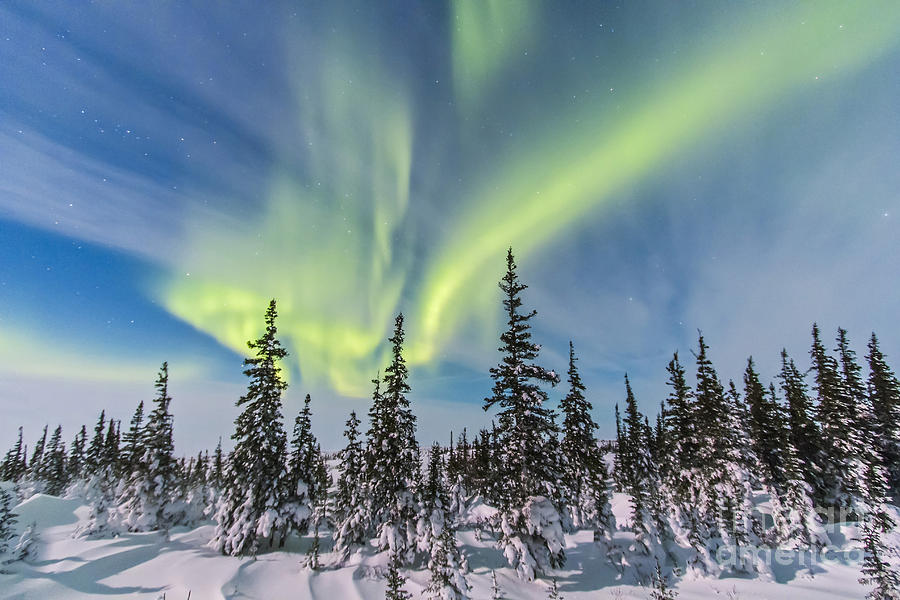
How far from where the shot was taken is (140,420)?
41.2 metres

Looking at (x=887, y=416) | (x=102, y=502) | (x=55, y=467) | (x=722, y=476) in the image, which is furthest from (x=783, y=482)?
(x=55, y=467)

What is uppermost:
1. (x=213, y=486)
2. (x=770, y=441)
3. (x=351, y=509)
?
(x=770, y=441)

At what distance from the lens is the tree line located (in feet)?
65.4

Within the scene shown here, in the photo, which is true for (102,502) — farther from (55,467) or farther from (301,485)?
(55,467)

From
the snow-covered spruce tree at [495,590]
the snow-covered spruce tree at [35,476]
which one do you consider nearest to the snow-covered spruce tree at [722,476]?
the snow-covered spruce tree at [495,590]

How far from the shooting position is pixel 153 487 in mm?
28859

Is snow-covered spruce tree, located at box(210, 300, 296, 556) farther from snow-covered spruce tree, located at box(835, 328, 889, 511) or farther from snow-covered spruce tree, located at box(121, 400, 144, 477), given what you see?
snow-covered spruce tree, located at box(835, 328, 889, 511)

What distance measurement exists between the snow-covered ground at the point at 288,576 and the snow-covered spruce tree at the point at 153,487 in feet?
11.7

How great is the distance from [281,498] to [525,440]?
13708 mm

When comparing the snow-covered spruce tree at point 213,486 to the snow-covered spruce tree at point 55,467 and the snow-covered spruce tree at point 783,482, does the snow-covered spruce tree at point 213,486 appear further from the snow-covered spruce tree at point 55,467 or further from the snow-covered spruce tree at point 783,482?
the snow-covered spruce tree at point 783,482

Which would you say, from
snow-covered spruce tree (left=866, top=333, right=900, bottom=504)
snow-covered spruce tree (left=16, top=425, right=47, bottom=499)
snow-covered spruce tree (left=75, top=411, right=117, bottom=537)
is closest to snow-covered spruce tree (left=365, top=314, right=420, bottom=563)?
snow-covered spruce tree (left=75, top=411, right=117, bottom=537)

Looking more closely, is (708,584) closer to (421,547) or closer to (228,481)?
(421,547)

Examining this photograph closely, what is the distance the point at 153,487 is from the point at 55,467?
60.4 metres

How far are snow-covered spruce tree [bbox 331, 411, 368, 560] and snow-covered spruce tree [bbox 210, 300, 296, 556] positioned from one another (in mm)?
2385
